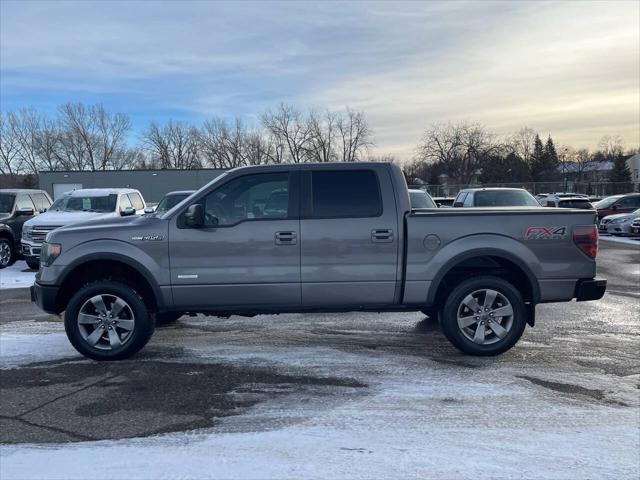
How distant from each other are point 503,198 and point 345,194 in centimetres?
1080

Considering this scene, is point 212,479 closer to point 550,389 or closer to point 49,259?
point 550,389

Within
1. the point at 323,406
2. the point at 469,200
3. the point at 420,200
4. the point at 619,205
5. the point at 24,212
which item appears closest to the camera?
the point at 323,406

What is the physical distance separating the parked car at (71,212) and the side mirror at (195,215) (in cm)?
774

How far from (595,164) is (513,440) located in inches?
4009

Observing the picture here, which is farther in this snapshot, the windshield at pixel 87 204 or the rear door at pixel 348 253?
the windshield at pixel 87 204

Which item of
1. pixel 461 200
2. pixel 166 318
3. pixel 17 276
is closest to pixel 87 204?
pixel 17 276

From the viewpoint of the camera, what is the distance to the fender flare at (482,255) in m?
5.73

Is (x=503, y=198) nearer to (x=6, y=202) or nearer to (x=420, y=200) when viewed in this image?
(x=420, y=200)

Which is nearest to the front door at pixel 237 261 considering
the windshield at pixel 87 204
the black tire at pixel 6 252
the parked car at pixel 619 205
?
the windshield at pixel 87 204

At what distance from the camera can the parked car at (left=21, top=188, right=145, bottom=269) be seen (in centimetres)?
1330

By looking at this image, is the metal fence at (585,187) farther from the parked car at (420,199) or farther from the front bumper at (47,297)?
the front bumper at (47,297)

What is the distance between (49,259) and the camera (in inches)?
232

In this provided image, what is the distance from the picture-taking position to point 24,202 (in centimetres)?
1611

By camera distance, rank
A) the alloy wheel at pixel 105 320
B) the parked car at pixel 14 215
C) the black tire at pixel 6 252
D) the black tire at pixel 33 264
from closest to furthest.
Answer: the alloy wheel at pixel 105 320 < the black tire at pixel 33 264 < the black tire at pixel 6 252 < the parked car at pixel 14 215
